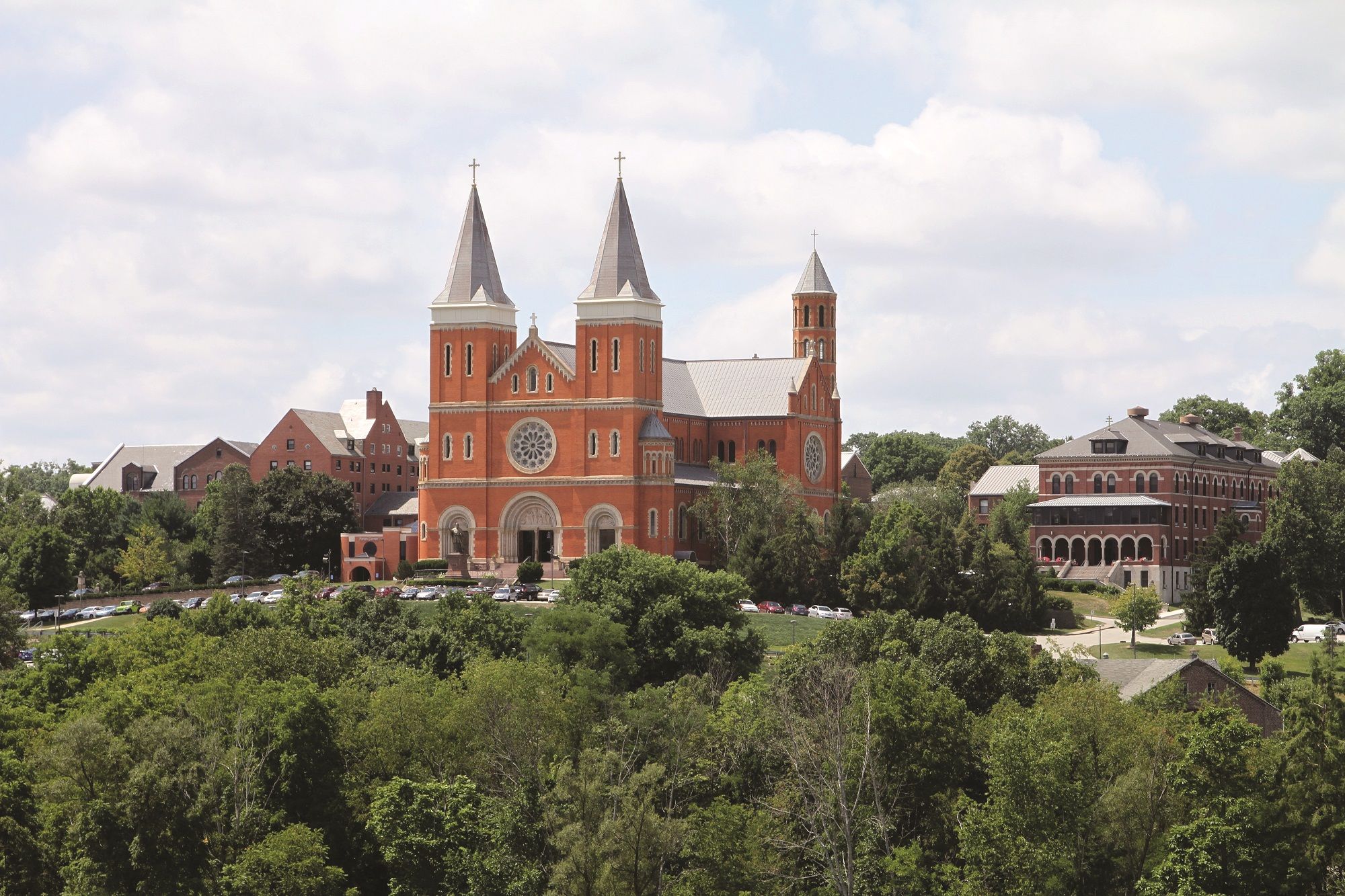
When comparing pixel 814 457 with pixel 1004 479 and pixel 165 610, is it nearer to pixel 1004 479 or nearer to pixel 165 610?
pixel 1004 479

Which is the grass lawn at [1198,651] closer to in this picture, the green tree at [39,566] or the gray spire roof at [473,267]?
the gray spire roof at [473,267]

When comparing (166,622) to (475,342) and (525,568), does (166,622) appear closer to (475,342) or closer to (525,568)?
(525,568)

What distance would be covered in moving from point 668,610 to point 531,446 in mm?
38036

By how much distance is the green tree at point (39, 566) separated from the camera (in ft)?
373

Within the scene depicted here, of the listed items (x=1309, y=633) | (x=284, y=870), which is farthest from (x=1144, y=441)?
(x=284, y=870)

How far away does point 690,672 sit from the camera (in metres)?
79.8

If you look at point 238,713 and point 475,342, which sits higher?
point 475,342

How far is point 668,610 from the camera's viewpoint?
275 feet

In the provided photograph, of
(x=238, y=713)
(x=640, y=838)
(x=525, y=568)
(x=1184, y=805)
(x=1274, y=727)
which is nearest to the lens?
(x=640, y=838)

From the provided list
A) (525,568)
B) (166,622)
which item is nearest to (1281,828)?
(166,622)

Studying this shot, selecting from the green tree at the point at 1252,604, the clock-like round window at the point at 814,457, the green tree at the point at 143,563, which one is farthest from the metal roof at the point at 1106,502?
the green tree at the point at 143,563

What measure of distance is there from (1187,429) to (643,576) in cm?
6892

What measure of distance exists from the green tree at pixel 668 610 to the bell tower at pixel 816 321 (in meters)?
54.6

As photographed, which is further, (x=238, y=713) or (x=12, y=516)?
(x=12, y=516)
